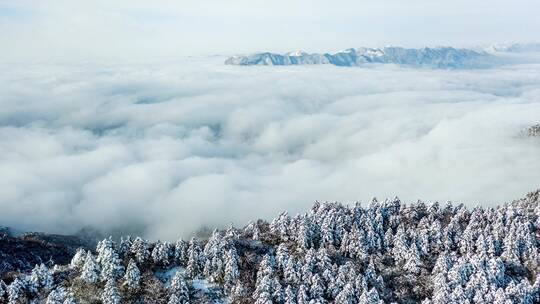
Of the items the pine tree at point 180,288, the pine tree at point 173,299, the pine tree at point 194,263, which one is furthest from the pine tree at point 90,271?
the pine tree at point 194,263

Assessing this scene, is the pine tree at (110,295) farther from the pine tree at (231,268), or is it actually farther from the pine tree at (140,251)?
the pine tree at (231,268)

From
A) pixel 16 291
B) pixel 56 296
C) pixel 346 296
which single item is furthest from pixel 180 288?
pixel 346 296

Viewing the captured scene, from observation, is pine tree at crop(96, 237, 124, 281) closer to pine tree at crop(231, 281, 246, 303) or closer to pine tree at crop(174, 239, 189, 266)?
pine tree at crop(174, 239, 189, 266)

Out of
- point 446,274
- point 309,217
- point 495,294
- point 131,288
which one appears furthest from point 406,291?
point 131,288

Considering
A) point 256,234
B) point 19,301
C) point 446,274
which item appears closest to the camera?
point 19,301

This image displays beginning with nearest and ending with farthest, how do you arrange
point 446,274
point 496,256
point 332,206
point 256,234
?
point 446,274 → point 496,256 → point 256,234 → point 332,206

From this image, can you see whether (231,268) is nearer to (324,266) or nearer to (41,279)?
(324,266)

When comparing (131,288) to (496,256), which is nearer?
(131,288)

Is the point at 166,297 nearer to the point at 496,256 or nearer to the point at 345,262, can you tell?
the point at 345,262
